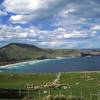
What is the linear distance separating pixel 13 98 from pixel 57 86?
19.3m

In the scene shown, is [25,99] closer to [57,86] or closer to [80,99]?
[80,99]

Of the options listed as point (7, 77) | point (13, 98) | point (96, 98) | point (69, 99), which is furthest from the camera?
point (7, 77)

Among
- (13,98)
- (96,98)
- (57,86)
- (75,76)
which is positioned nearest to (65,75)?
(75,76)

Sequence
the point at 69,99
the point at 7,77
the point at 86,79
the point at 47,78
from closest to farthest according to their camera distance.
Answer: the point at 69,99 < the point at 86,79 < the point at 47,78 < the point at 7,77

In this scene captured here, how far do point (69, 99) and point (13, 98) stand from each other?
16.8 metres

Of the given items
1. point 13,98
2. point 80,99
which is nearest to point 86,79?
point 13,98

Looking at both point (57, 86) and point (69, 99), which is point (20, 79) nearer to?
point (57, 86)

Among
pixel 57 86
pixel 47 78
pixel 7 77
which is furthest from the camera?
pixel 7 77

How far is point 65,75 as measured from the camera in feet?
390

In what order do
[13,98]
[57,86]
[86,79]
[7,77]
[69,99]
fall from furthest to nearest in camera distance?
[7,77]
[86,79]
[57,86]
[13,98]
[69,99]

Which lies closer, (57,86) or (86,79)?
(57,86)

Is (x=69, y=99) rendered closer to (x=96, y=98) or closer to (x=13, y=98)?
(x=96, y=98)

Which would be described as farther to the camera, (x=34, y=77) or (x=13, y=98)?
(x=34, y=77)

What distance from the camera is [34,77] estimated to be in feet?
397
